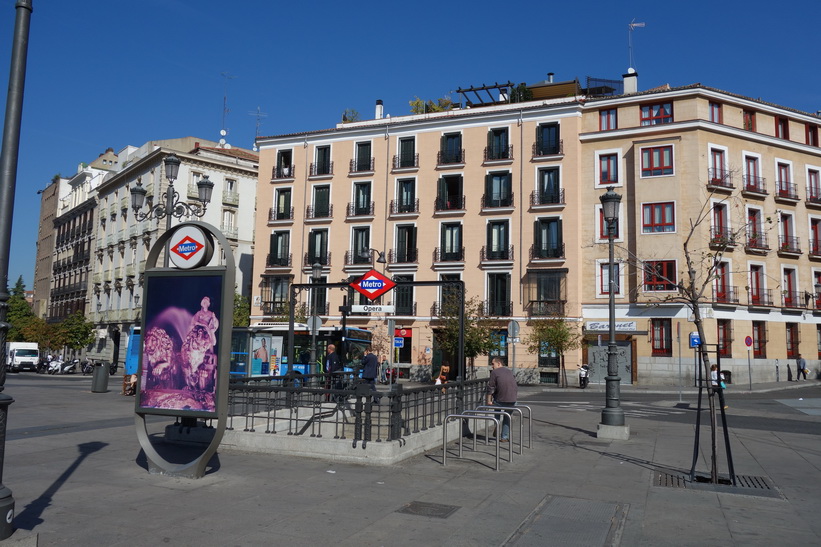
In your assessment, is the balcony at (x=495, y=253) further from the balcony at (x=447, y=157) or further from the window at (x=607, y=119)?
the window at (x=607, y=119)

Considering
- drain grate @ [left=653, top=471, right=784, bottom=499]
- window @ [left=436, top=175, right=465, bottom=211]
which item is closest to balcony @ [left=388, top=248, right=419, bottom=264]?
window @ [left=436, top=175, right=465, bottom=211]

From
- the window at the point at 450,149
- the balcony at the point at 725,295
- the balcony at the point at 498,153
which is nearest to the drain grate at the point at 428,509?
the balcony at the point at 725,295

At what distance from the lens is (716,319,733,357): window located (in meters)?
37.8

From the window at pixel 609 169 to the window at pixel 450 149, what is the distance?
923 cm

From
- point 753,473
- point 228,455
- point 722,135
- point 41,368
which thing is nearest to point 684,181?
point 722,135

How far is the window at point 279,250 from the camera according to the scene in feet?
161

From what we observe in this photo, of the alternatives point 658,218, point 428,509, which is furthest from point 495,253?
point 428,509

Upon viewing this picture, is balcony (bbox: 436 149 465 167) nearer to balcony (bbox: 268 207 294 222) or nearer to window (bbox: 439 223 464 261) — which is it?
window (bbox: 439 223 464 261)

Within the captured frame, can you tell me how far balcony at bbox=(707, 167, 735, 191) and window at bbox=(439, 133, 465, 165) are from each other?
15.5 meters

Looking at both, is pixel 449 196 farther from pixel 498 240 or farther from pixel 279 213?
pixel 279 213

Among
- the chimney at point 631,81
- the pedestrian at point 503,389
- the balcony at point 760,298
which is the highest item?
the chimney at point 631,81

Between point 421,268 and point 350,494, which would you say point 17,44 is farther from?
point 421,268

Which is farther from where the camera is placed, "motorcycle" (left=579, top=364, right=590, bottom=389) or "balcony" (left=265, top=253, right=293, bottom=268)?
"balcony" (left=265, top=253, right=293, bottom=268)

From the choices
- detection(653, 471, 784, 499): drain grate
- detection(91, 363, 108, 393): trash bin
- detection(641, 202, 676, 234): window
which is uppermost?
detection(641, 202, 676, 234): window
